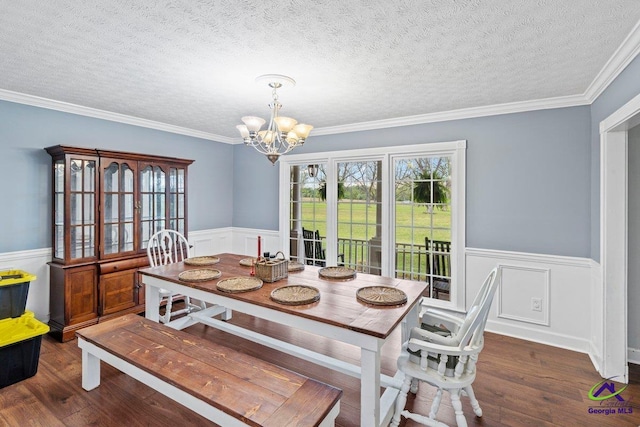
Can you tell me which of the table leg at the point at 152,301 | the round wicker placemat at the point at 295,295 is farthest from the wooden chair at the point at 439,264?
the table leg at the point at 152,301

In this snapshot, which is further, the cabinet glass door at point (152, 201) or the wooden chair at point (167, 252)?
the cabinet glass door at point (152, 201)

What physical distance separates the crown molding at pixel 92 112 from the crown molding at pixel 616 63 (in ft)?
15.4

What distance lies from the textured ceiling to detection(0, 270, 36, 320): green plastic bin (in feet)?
5.80

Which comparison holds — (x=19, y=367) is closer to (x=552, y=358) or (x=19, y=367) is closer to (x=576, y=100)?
(x=552, y=358)

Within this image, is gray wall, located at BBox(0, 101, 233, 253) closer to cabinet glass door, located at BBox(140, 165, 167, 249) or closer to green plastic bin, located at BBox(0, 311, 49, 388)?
cabinet glass door, located at BBox(140, 165, 167, 249)

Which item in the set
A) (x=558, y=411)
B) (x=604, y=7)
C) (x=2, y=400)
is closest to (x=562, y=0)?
(x=604, y=7)

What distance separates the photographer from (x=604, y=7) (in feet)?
5.41

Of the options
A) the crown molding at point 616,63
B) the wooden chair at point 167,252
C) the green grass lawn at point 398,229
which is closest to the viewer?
the crown molding at point 616,63

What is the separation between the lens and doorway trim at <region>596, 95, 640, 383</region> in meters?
2.49

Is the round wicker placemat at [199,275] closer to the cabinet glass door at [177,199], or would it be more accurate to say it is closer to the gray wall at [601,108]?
the cabinet glass door at [177,199]

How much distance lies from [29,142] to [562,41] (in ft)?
15.6

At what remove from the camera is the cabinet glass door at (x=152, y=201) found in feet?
12.5

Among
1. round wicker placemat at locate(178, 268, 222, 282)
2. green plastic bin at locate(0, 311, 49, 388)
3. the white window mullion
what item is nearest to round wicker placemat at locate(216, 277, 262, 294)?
round wicker placemat at locate(178, 268, 222, 282)

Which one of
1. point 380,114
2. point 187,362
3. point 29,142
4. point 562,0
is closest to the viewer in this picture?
point 562,0
